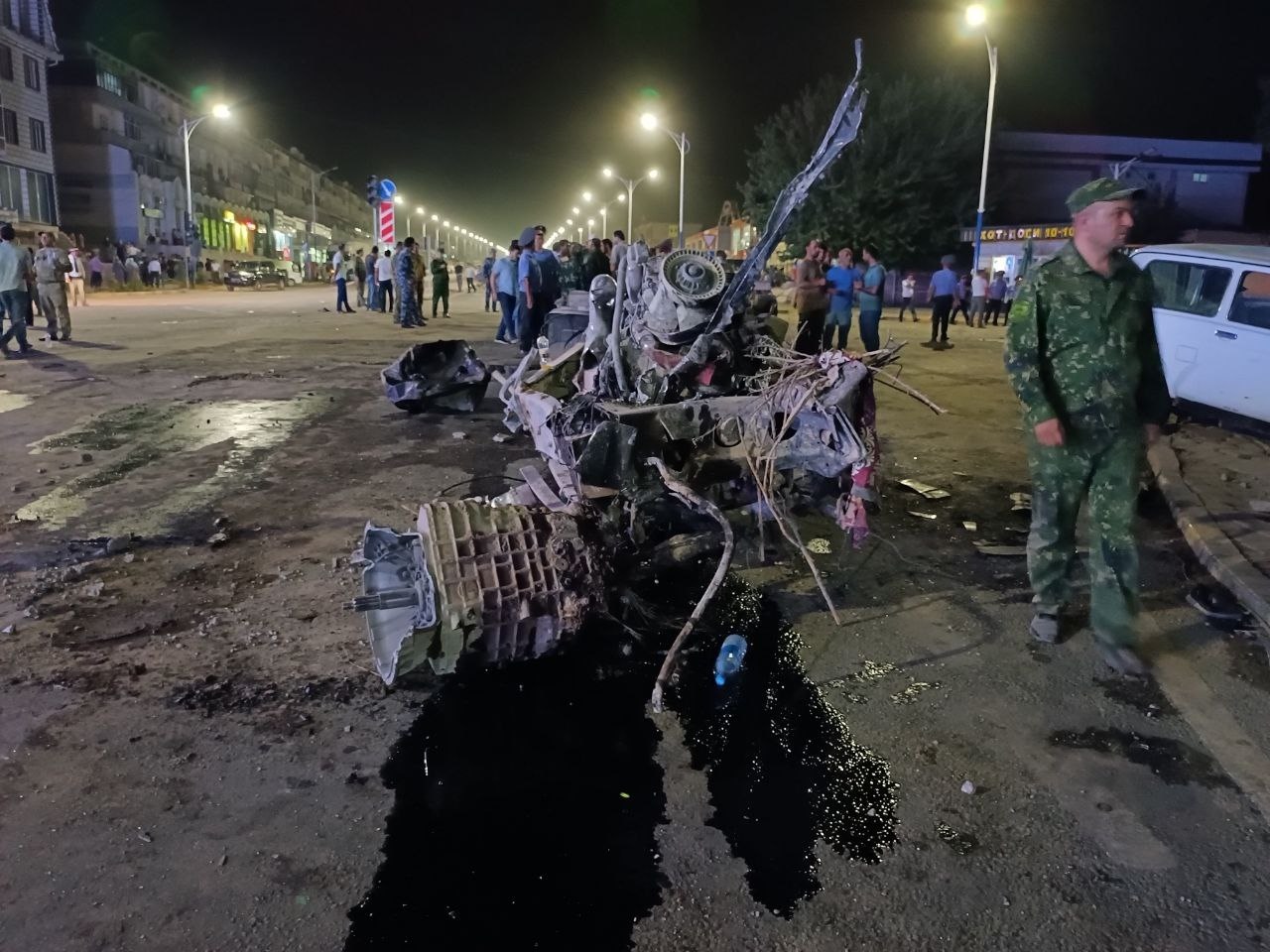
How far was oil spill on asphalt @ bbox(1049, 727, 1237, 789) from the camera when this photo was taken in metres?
3.08

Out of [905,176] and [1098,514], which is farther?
[905,176]

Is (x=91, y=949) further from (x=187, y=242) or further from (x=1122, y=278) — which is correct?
(x=187, y=242)

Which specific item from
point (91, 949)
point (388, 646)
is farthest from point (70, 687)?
point (91, 949)

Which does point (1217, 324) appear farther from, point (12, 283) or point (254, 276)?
point (254, 276)

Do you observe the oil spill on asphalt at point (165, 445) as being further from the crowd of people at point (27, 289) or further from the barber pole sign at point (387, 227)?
the barber pole sign at point (387, 227)

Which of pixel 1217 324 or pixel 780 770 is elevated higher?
pixel 1217 324

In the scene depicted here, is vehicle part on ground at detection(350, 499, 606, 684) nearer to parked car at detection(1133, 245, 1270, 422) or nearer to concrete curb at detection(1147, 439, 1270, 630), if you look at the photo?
concrete curb at detection(1147, 439, 1270, 630)

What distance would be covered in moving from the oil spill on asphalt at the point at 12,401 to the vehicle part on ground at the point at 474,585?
7.41 meters

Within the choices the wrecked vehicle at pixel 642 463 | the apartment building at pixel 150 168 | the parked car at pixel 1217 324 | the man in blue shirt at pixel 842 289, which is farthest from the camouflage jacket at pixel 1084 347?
the apartment building at pixel 150 168

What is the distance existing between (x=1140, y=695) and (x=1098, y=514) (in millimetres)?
776

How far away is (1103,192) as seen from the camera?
12.0 ft

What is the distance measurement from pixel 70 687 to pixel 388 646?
1242 mm

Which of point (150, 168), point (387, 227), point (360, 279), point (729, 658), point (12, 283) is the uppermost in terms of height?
point (150, 168)

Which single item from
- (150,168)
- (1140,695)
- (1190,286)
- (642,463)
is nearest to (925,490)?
(642,463)
